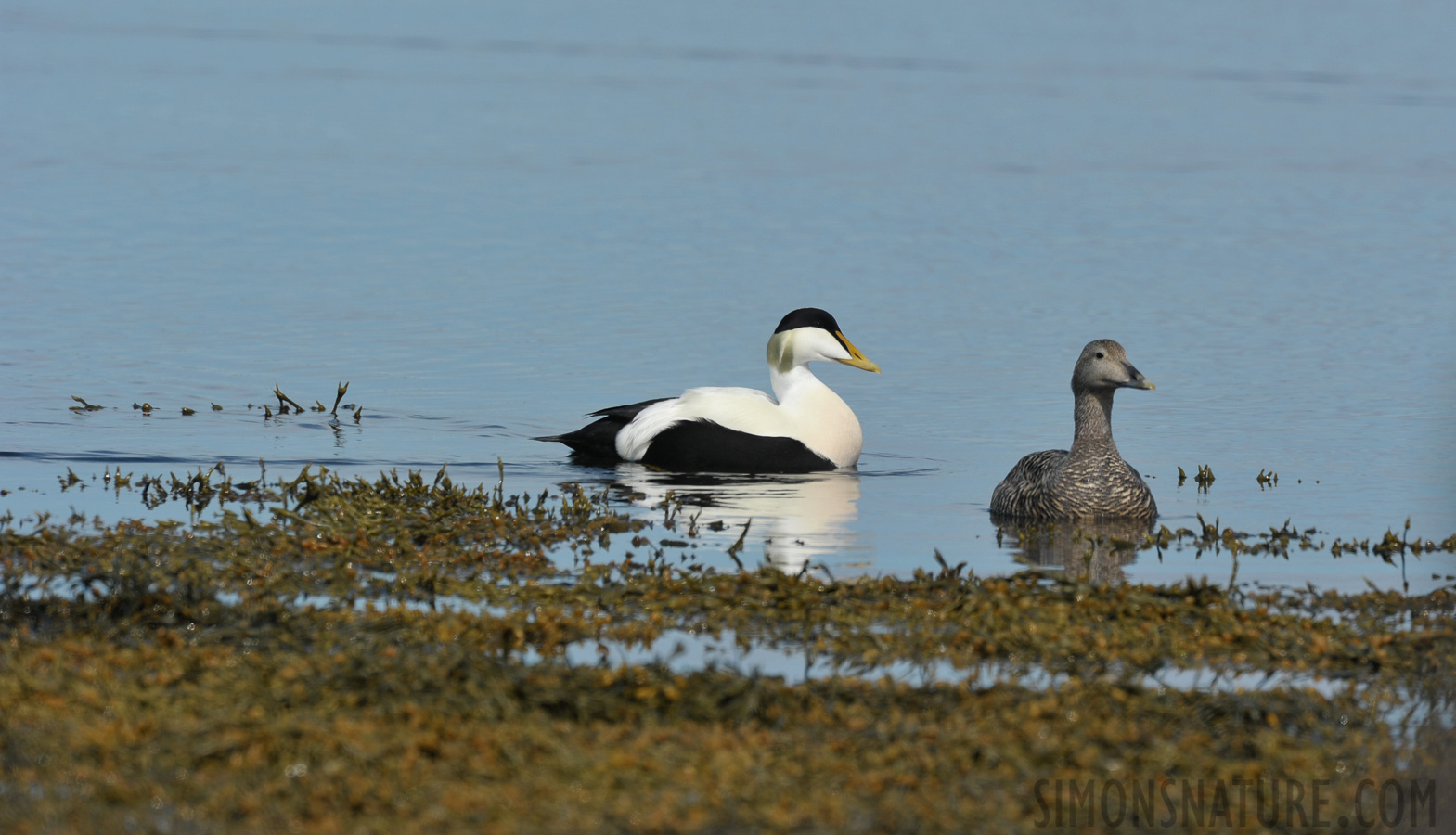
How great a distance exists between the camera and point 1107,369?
10586 mm

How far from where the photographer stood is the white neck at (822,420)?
39.9 ft

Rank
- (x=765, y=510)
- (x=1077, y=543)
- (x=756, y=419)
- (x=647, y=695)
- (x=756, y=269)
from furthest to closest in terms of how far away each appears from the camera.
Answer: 1. (x=756, y=269)
2. (x=756, y=419)
3. (x=765, y=510)
4. (x=1077, y=543)
5. (x=647, y=695)

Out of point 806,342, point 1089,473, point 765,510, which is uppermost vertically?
point 806,342

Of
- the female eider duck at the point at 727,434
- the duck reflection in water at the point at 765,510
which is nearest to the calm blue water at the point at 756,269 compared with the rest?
the duck reflection in water at the point at 765,510

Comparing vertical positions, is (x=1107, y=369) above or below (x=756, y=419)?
above

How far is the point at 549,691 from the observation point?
19.3 feet

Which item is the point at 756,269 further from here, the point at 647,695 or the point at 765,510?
the point at 647,695

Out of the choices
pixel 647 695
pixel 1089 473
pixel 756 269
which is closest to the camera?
pixel 647 695

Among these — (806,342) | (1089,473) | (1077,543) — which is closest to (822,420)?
(806,342)

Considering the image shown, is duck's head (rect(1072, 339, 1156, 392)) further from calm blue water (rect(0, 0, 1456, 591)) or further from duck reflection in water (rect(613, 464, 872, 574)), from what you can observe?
duck reflection in water (rect(613, 464, 872, 574))

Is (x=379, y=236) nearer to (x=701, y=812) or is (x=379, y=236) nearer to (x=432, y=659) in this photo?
(x=432, y=659)

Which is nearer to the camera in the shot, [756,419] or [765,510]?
[765,510]

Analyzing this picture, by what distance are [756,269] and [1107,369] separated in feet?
32.7

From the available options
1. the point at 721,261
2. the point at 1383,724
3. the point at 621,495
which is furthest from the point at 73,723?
the point at 721,261
